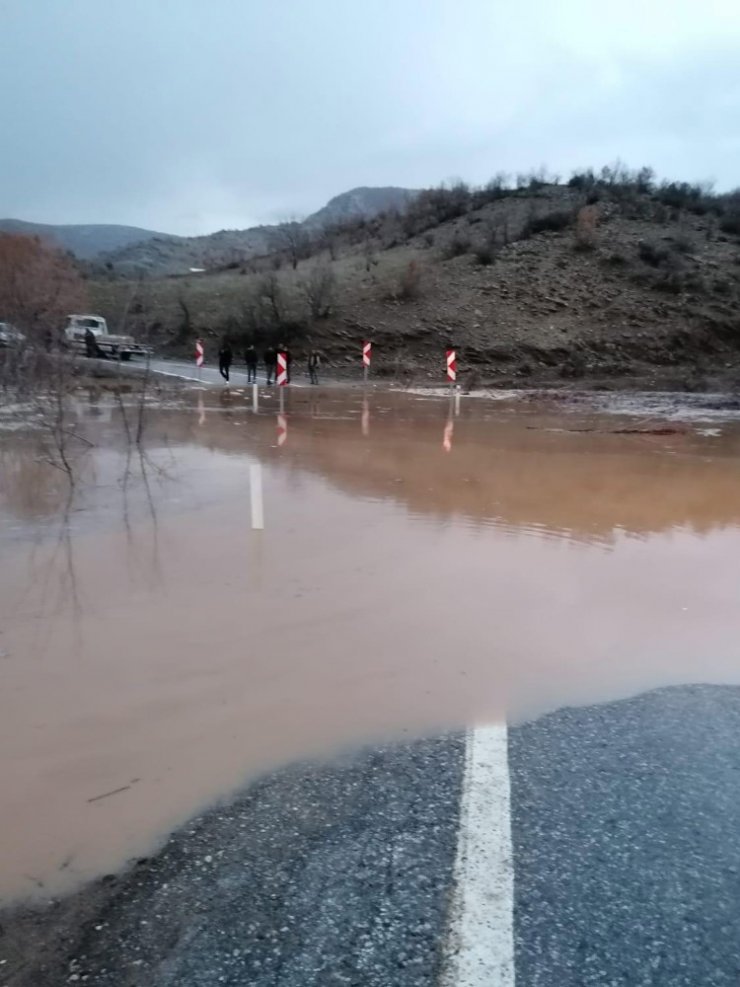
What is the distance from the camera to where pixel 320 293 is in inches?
1559

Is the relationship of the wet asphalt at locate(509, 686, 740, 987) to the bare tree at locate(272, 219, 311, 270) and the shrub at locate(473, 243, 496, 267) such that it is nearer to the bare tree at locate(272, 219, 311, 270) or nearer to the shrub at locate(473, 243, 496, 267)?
the shrub at locate(473, 243, 496, 267)

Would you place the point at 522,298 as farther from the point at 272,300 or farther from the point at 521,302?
the point at 272,300

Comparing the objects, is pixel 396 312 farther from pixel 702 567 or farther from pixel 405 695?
pixel 405 695

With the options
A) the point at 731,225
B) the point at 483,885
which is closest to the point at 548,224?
the point at 731,225

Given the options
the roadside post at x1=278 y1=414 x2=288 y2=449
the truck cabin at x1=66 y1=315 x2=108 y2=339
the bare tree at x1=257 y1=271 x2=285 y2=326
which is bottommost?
the roadside post at x1=278 y1=414 x2=288 y2=449

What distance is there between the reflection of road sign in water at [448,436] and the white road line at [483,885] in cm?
1235

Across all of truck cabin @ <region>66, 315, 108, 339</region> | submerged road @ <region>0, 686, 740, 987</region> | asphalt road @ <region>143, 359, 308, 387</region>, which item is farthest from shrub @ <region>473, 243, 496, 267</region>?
submerged road @ <region>0, 686, 740, 987</region>

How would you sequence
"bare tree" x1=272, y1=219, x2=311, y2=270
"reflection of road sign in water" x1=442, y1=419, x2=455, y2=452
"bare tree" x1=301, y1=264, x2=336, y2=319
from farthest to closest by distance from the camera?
"bare tree" x1=272, y1=219, x2=311, y2=270 < "bare tree" x1=301, y1=264, x2=336, y2=319 < "reflection of road sign in water" x1=442, y1=419, x2=455, y2=452

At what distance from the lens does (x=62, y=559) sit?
8516mm

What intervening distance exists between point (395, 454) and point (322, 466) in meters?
1.91

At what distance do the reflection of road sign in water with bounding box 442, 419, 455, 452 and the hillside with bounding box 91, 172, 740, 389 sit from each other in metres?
13.4

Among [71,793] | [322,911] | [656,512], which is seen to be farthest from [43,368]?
[322,911]

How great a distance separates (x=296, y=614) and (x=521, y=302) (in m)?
35.0

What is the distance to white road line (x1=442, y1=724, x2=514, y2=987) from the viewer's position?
3.10 metres
